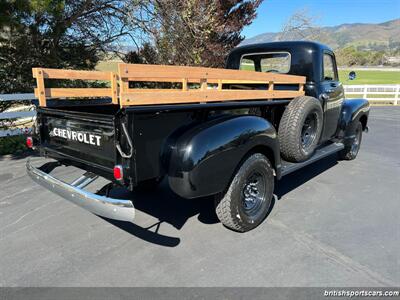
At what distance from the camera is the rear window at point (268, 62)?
198 inches

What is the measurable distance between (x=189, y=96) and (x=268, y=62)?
3045 mm

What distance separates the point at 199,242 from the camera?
123 inches

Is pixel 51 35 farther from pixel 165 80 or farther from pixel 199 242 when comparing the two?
pixel 199 242

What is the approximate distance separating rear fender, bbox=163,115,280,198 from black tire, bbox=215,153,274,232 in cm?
13

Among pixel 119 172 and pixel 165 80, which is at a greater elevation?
pixel 165 80

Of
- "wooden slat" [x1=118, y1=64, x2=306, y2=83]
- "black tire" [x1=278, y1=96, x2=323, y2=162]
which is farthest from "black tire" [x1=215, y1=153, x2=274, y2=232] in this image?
"wooden slat" [x1=118, y1=64, x2=306, y2=83]

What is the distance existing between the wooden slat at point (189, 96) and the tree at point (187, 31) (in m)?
6.90

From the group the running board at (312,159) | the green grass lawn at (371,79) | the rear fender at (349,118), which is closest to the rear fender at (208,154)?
the running board at (312,159)

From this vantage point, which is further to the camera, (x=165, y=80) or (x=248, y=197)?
(x=248, y=197)

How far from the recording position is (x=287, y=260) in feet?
9.33

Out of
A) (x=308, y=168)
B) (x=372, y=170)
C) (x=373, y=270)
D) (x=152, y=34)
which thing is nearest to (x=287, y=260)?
(x=373, y=270)

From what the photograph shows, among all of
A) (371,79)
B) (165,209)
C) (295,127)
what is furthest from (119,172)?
(371,79)

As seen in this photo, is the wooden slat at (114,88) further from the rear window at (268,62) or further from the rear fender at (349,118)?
the rear fender at (349,118)

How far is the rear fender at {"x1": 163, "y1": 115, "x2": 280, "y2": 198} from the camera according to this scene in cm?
265
